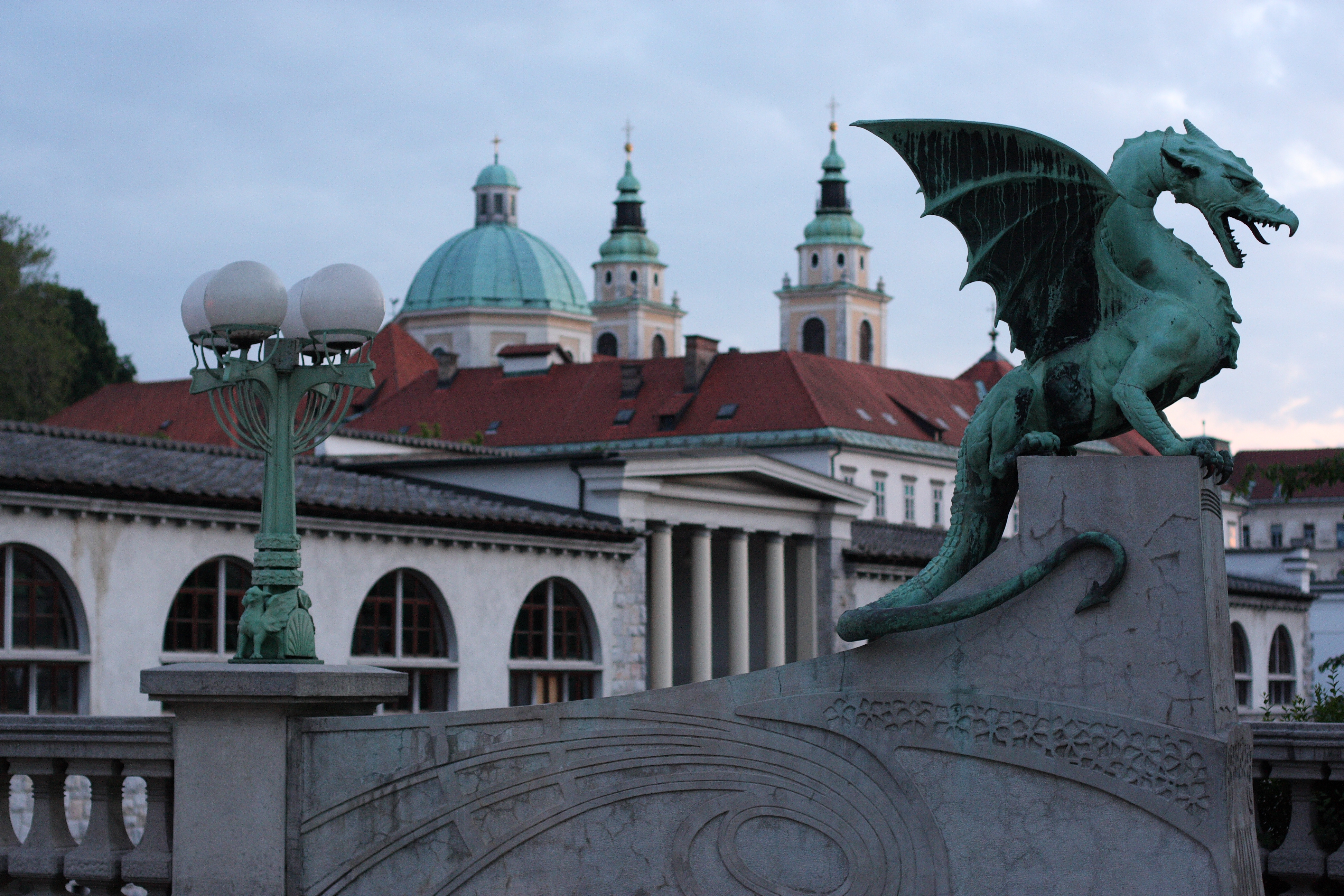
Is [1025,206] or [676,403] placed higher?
[676,403]

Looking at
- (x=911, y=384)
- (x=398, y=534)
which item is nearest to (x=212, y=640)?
(x=398, y=534)

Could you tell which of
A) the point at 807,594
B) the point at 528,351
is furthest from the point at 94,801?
the point at 528,351

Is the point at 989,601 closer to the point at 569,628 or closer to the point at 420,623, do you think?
the point at 420,623

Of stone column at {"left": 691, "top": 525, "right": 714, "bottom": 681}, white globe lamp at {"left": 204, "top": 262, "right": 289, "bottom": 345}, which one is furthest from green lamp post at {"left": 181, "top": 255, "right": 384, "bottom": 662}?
stone column at {"left": 691, "top": 525, "right": 714, "bottom": 681}

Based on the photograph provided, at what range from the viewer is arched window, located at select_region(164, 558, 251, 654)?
1080 inches

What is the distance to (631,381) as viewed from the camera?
85375 millimetres

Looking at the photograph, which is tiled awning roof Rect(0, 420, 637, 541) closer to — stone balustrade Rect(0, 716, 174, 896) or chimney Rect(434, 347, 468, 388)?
stone balustrade Rect(0, 716, 174, 896)

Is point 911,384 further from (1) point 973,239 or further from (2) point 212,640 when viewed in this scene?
(1) point 973,239

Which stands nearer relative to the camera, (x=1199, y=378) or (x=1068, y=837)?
(x=1068, y=837)

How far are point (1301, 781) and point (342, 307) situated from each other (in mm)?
5204

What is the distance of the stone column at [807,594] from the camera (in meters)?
45.0

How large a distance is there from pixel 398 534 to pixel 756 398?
51.7 meters

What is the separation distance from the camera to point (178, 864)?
7.82 metres

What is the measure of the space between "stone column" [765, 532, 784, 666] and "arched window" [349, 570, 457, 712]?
13.2 metres
